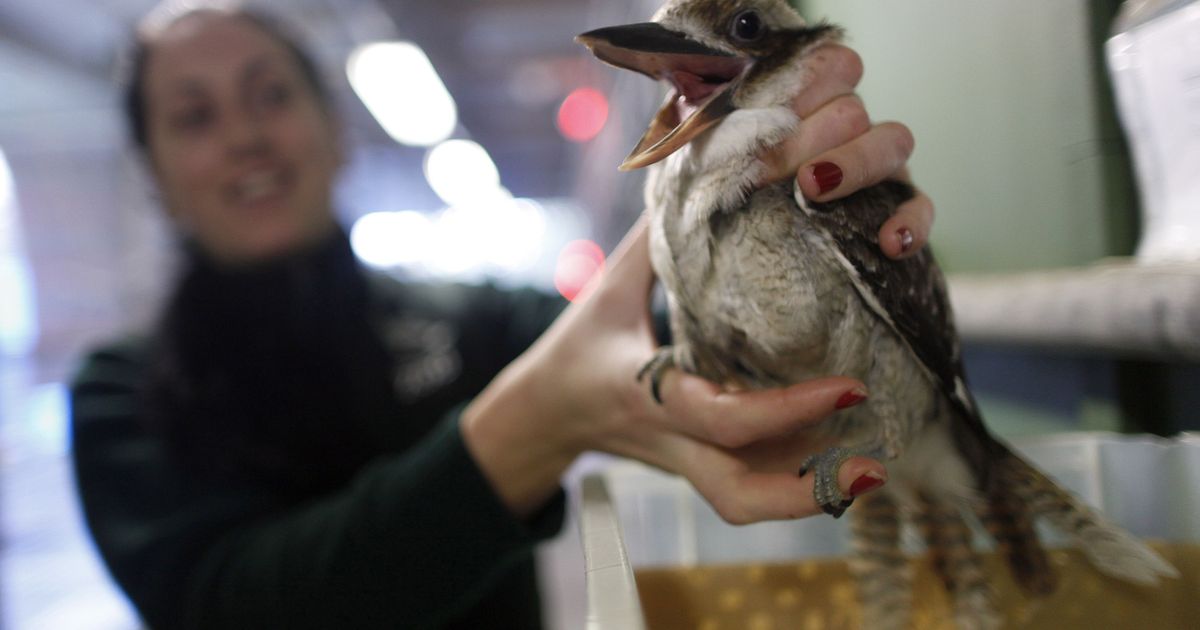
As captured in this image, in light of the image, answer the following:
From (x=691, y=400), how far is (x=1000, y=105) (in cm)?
33

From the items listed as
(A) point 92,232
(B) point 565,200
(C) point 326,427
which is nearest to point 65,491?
(A) point 92,232

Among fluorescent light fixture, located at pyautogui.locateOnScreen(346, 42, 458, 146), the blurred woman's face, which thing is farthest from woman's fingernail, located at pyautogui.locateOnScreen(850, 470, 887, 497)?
fluorescent light fixture, located at pyautogui.locateOnScreen(346, 42, 458, 146)

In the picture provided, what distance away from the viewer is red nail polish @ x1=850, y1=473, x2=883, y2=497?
436 mm

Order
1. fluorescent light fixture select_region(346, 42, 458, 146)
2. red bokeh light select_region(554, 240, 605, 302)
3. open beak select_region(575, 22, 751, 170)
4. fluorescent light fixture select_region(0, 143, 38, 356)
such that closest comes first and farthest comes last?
open beak select_region(575, 22, 751, 170) → fluorescent light fixture select_region(346, 42, 458, 146) → fluorescent light fixture select_region(0, 143, 38, 356) → red bokeh light select_region(554, 240, 605, 302)

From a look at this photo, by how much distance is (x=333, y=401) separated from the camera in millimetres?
1276

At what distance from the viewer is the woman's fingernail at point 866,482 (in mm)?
436

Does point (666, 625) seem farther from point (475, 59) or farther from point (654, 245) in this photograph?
point (475, 59)

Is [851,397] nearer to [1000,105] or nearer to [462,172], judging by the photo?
[1000,105]

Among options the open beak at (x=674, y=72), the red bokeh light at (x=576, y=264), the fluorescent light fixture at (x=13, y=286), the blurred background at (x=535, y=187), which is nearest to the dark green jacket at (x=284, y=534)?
Result: the blurred background at (x=535, y=187)

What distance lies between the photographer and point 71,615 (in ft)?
8.99

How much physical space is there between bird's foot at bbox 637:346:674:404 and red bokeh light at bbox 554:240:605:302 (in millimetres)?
6272

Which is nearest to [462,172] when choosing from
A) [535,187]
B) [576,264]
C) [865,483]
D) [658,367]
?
[535,187]

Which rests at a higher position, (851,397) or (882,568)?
(851,397)

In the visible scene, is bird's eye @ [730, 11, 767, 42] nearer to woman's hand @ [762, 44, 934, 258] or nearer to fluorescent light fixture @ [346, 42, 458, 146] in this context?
woman's hand @ [762, 44, 934, 258]
